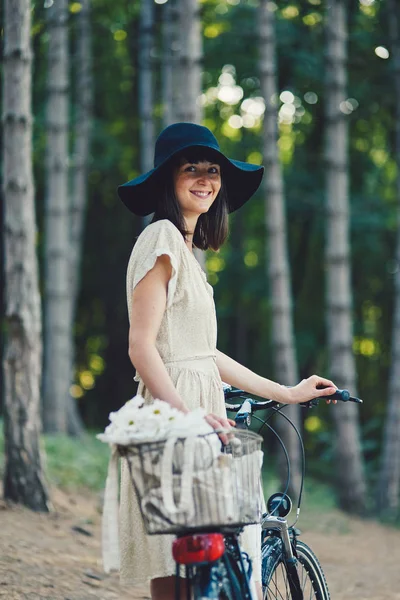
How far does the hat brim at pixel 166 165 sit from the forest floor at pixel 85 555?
280cm

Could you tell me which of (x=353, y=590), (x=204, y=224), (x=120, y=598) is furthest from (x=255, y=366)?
Answer: (x=204, y=224)

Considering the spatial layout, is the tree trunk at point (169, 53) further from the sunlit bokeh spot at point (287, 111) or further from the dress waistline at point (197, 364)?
the dress waistline at point (197, 364)

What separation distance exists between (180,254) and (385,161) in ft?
59.6

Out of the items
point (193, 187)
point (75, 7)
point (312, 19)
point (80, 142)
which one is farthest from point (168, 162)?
point (75, 7)

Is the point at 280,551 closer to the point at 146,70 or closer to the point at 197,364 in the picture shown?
the point at 197,364

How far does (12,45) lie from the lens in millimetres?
8258

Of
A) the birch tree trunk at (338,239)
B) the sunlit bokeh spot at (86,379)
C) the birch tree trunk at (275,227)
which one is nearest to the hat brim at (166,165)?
the birch tree trunk at (275,227)

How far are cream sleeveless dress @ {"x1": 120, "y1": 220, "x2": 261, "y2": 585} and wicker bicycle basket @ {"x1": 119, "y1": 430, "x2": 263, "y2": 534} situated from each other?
418 millimetres

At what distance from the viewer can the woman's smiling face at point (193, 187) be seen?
371 cm

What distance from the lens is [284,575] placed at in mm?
4207

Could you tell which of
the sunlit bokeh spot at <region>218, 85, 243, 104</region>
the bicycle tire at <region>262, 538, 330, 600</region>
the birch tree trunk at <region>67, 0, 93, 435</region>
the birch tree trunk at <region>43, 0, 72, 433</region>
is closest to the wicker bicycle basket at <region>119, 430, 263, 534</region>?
the bicycle tire at <region>262, 538, 330, 600</region>

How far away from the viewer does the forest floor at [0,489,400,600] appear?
6328mm

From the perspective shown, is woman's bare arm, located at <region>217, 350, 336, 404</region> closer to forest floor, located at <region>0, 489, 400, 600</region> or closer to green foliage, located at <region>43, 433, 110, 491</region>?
forest floor, located at <region>0, 489, 400, 600</region>

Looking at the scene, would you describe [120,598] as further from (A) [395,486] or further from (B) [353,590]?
(A) [395,486]
